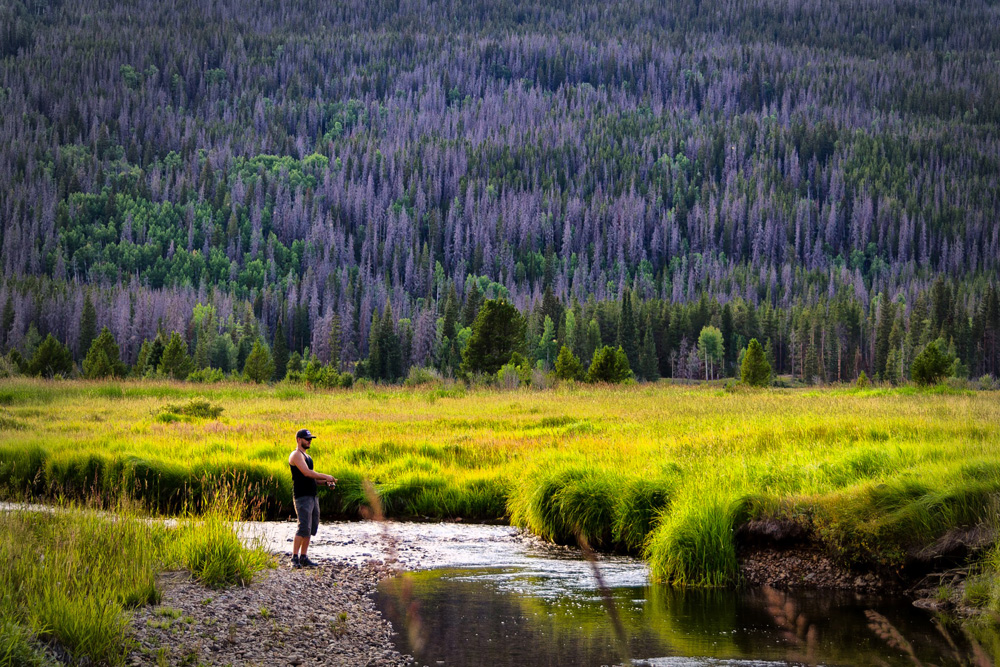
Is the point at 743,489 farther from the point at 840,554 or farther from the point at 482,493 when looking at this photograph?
the point at 482,493

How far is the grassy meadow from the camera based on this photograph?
1619cm

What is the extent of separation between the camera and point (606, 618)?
1376cm

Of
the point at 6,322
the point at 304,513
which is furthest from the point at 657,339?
the point at 304,513

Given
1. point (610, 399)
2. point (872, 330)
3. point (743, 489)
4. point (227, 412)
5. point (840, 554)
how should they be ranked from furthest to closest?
point (872, 330) → point (610, 399) → point (227, 412) → point (743, 489) → point (840, 554)

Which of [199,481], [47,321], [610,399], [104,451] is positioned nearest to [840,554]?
[199,481]

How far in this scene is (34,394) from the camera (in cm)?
4891

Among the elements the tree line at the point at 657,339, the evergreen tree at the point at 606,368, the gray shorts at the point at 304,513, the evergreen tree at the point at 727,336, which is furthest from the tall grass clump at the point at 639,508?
the evergreen tree at the point at 727,336

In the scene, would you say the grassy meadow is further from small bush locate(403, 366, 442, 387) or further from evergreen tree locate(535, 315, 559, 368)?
evergreen tree locate(535, 315, 559, 368)

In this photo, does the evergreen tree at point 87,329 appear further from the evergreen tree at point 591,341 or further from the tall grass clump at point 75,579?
the tall grass clump at point 75,579

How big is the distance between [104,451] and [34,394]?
26338 mm

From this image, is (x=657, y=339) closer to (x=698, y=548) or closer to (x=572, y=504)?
(x=572, y=504)

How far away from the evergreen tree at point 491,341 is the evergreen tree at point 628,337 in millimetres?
50336

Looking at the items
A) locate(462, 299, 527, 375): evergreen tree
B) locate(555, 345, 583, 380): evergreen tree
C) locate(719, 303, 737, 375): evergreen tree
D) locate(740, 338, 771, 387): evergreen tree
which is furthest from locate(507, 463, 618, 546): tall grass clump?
locate(719, 303, 737, 375): evergreen tree

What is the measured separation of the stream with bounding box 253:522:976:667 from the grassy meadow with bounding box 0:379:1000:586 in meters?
1.13
